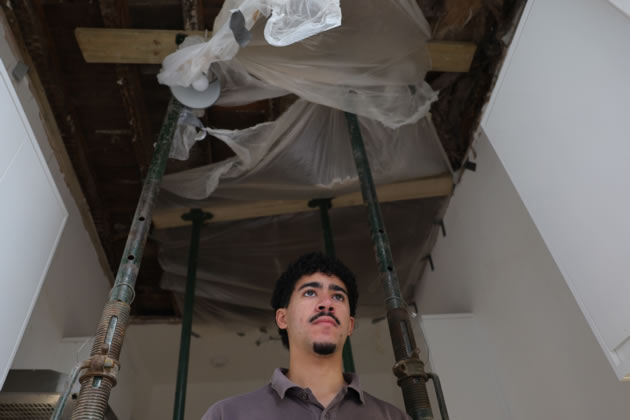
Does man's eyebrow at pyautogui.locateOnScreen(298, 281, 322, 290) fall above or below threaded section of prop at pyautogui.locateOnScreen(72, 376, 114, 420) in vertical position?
above

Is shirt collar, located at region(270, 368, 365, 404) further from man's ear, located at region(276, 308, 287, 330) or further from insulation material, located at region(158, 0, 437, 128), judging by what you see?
insulation material, located at region(158, 0, 437, 128)

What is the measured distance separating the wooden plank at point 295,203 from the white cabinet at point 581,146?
104cm

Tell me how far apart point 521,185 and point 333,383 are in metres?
0.82

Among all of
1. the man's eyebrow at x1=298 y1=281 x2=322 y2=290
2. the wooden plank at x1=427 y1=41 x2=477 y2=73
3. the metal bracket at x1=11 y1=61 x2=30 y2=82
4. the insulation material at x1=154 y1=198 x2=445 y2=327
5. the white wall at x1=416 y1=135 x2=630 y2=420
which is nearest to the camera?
the man's eyebrow at x1=298 y1=281 x2=322 y2=290

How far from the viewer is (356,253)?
10.3 ft

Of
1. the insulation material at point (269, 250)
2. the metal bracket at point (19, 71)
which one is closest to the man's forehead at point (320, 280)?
the insulation material at point (269, 250)

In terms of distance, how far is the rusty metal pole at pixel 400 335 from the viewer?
1509 millimetres

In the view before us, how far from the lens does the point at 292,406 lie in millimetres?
1308

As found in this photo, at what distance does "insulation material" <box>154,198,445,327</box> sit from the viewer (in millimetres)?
3027

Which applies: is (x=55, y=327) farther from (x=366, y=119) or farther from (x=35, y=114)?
(x=366, y=119)

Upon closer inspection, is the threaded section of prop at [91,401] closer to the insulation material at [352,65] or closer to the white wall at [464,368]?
the insulation material at [352,65]

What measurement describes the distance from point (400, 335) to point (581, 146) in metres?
0.71

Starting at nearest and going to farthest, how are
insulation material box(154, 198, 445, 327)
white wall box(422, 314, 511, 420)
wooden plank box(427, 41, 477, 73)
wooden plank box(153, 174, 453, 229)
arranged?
white wall box(422, 314, 511, 420)
wooden plank box(427, 41, 477, 73)
wooden plank box(153, 174, 453, 229)
insulation material box(154, 198, 445, 327)

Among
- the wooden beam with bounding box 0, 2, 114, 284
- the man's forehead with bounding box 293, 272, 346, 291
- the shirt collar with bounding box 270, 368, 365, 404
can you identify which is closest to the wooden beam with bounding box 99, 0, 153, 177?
the wooden beam with bounding box 0, 2, 114, 284
